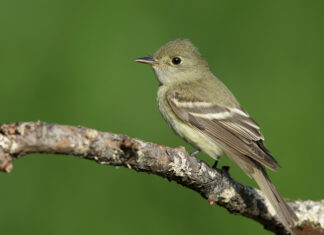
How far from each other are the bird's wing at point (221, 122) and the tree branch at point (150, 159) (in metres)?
0.43

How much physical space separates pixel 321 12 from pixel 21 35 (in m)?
3.76

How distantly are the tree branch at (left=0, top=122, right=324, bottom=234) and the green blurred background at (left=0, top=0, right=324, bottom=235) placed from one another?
1.29m

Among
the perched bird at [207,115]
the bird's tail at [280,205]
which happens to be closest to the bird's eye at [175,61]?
the perched bird at [207,115]

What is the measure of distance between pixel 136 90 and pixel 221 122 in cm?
154

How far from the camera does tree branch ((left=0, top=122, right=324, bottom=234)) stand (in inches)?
126

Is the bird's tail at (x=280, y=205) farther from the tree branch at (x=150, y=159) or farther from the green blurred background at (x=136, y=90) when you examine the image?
the green blurred background at (x=136, y=90)

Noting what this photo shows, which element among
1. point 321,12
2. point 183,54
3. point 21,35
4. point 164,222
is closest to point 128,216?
point 164,222

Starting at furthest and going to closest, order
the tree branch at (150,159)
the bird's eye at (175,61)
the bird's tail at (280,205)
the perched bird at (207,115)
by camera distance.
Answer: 1. the bird's eye at (175,61)
2. the perched bird at (207,115)
3. the bird's tail at (280,205)
4. the tree branch at (150,159)

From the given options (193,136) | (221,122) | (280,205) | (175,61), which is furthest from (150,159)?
(175,61)

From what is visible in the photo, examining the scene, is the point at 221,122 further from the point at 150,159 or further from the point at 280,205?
the point at 150,159

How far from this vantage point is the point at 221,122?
18.7ft

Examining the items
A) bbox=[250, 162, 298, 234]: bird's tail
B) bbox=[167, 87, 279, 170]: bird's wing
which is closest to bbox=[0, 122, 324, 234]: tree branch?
bbox=[250, 162, 298, 234]: bird's tail

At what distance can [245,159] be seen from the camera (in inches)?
208

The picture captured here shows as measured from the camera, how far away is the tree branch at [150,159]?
10.5 feet
